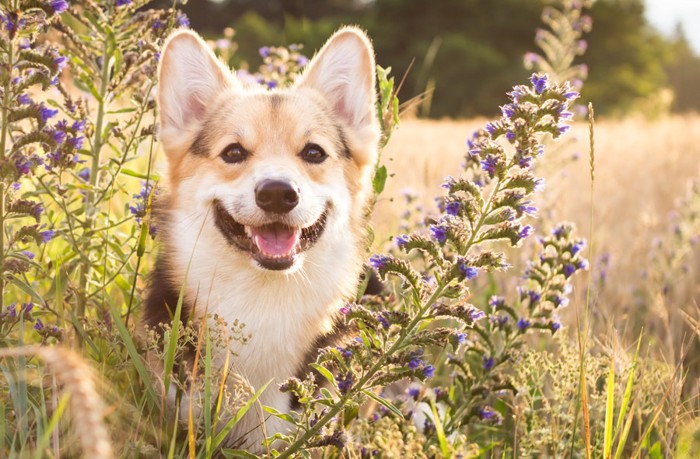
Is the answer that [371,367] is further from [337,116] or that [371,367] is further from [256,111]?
[337,116]

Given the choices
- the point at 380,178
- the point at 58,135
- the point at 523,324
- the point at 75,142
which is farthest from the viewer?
the point at 380,178

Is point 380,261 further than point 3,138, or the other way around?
point 3,138

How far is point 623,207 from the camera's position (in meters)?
6.85

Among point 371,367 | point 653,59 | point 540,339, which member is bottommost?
point 540,339

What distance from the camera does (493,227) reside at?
5.91 ft

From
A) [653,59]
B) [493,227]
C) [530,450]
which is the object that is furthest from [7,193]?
[653,59]

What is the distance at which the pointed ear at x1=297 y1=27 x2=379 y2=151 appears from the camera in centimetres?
291

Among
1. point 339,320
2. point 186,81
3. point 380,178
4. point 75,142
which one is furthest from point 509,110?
point 186,81

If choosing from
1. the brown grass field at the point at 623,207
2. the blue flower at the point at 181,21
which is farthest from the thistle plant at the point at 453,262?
the blue flower at the point at 181,21

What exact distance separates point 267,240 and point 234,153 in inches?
17.8

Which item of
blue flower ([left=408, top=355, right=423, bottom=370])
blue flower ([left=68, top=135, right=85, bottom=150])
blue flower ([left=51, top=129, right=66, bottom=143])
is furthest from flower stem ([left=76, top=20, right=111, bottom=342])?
blue flower ([left=408, top=355, right=423, bottom=370])

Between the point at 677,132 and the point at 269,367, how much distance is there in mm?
10085

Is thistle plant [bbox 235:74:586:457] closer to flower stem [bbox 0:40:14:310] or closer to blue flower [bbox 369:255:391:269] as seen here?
blue flower [bbox 369:255:391:269]

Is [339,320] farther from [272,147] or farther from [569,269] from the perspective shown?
[569,269]
